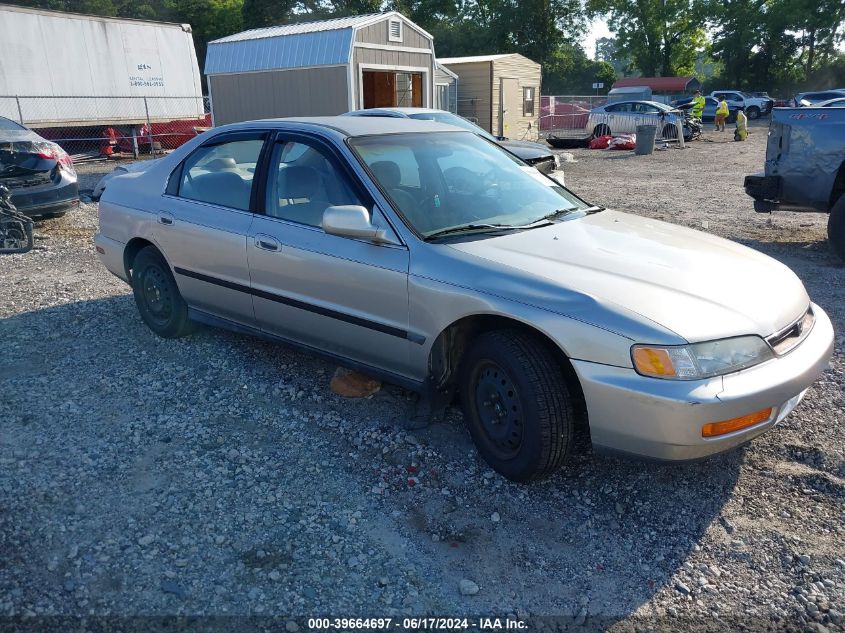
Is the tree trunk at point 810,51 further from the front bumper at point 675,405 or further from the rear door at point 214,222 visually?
the front bumper at point 675,405

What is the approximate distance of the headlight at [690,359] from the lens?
9.23ft

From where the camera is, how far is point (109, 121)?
19672mm

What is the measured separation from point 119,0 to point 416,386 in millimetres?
63640

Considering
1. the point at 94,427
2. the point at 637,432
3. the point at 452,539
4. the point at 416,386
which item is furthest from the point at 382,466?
the point at 94,427

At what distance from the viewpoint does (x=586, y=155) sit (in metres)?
22.1

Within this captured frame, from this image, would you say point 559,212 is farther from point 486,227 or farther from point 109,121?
point 109,121

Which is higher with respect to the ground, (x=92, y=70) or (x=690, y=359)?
(x=92, y=70)

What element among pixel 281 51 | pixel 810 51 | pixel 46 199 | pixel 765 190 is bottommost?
pixel 46 199

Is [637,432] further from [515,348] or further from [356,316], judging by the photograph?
[356,316]

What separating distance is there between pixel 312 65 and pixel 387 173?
16092 mm

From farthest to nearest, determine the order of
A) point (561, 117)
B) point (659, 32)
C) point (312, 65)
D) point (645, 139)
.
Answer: point (659, 32), point (561, 117), point (645, 139), point (312, 65)

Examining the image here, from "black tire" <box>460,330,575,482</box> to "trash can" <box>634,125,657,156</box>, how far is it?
65.0ft

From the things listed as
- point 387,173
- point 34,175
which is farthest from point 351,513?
point 34,175

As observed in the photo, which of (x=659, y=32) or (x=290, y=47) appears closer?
(x=290, y=47)
